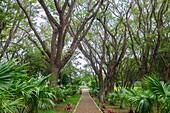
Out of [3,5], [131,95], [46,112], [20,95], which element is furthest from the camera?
[3,5]

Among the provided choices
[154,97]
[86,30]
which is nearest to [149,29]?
[86,30]

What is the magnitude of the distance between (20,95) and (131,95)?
4.55m

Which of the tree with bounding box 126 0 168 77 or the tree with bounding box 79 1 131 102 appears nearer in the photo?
the tree with bounding box 126 0 168 77

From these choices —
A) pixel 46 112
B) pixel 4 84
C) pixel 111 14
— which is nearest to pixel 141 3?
pixel 111 14

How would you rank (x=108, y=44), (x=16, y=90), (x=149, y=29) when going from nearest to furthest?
(x=16, y=90) → (x=149, y=29) → (x=108, y=44)

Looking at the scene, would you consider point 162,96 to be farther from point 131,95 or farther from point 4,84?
point 4,84

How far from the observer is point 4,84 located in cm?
405

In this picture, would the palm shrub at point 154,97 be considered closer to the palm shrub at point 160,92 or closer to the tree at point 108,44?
the palm shrub at point 160,92

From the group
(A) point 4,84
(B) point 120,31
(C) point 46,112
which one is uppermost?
(B) point 120,31

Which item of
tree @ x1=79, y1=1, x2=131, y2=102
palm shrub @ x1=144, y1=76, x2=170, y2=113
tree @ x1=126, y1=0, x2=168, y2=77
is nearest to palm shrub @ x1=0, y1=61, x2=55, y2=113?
palm shrub @ x1=144, y1=76, x2=170, y2=113

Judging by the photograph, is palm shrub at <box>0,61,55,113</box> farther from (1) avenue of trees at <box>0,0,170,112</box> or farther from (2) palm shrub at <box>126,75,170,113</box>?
(2) palm shrub at <box>126,75,170,113</box>

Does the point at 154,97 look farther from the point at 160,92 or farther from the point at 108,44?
the point at 108,44

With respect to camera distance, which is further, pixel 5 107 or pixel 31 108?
pixel 31 108

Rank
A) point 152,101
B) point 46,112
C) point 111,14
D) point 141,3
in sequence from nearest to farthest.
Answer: point 152,101 → point 46,112 → point 141,3 → point 111,14
